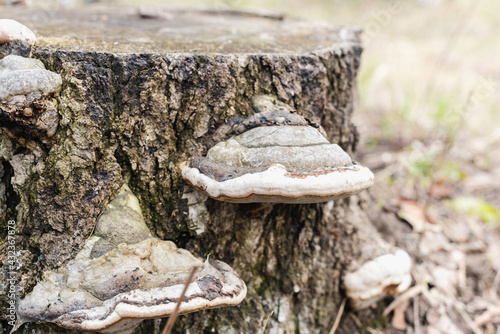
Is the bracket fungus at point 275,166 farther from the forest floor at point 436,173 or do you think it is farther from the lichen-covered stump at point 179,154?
the forest floor at point 436,173

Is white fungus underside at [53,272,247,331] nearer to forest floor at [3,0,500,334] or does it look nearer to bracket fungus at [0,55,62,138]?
bracket fungus at [0,55,62,138]

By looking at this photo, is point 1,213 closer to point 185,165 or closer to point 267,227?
Answer: point 185,165

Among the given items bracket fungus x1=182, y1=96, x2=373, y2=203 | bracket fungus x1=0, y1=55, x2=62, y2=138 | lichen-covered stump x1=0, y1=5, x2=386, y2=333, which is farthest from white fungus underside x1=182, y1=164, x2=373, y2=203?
bracket fungus x1=0, y1=55, x2=62, y2=138

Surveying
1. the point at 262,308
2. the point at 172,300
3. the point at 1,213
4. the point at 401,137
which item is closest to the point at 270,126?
the point at 172,300

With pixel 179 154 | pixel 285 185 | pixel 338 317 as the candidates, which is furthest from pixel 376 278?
pixel 179 154

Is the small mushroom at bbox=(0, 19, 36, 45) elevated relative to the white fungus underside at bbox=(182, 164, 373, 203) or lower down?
elevated

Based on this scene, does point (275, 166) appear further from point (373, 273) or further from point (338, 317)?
point (338, 317)
